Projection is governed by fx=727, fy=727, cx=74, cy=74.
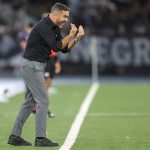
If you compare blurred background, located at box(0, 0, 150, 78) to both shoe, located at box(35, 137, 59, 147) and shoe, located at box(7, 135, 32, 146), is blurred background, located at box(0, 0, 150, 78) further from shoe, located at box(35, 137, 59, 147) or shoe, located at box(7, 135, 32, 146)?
shoe, located at box(35, 137, 59, 147)

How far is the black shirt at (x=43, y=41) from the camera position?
1070cm

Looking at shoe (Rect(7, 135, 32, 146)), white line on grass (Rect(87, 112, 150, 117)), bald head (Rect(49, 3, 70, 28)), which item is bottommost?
white line on grass (Rect(87, 112, 150, 117))

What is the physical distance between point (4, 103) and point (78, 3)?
11.7 meters

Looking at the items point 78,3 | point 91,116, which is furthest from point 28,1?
point 91,116

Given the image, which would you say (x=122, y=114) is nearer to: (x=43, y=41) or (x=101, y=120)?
(x=101, y=120)

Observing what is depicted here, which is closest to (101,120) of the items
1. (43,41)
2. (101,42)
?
(43,41)

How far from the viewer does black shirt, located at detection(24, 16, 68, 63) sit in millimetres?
10703

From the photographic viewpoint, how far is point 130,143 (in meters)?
11.0

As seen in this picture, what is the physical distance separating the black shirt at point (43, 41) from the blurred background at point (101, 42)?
1578cm

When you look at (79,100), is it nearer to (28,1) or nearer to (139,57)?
(139,57)

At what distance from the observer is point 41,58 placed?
432 inches

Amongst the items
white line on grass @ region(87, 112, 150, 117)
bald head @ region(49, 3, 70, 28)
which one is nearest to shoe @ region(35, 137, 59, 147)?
bald head @ region(49, 3, 70, 28)

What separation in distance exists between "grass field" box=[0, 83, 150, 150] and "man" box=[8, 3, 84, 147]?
12.9 inches

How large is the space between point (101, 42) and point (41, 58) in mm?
16434
